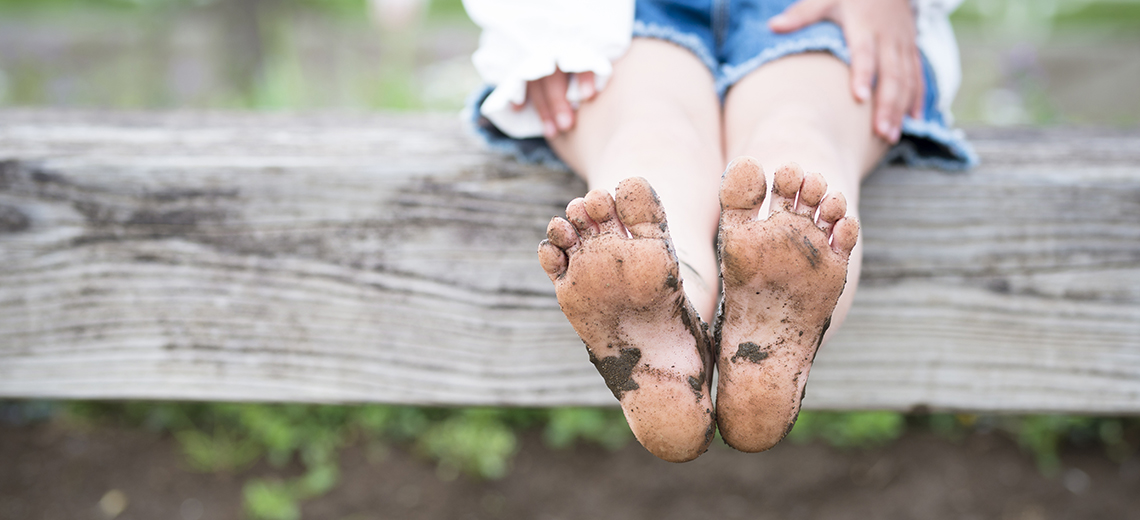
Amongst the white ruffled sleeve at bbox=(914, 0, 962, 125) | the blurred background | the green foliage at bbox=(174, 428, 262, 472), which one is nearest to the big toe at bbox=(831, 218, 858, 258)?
the white ruffled sleeve at bbox=(914, 0, 962, 125)

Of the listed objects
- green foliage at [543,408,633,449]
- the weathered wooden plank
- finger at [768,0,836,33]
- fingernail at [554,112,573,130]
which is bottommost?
green foliage at [543,408,633,449]

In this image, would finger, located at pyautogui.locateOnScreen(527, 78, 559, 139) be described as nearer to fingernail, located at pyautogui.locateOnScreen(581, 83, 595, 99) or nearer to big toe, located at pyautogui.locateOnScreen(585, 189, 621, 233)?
fingernail, located at pyautogui.locateOnScreen(581, 83, 595, 99)

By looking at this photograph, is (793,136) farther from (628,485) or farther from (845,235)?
(628,485)

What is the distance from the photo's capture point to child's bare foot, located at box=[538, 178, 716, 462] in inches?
24.8

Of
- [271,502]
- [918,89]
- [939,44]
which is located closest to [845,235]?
[918,89]

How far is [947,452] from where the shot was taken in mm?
1875

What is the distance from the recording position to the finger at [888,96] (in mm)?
962

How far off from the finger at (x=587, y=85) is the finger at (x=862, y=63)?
344 millimetres

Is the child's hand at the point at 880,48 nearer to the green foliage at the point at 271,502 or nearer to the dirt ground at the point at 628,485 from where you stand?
the dirt ground at the point at 628,485

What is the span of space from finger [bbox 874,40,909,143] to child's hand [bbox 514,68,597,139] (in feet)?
1.26

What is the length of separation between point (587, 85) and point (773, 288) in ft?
1.47

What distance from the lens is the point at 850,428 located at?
1.86 m

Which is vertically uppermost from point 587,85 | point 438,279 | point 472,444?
point 587,85

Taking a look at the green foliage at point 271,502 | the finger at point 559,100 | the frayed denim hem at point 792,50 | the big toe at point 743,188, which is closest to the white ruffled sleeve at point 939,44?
the frayed denim hem at point 792,50
